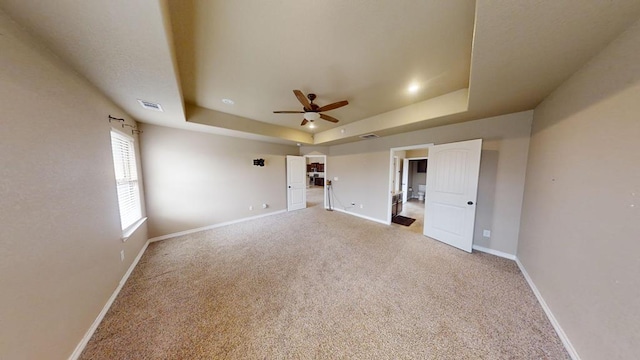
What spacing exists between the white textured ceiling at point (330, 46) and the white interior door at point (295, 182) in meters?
2.84

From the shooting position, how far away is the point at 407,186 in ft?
23.5

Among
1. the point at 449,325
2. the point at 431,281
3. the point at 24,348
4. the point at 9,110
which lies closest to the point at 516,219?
the point at 431,281

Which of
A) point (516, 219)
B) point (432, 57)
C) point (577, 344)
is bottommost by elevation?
point (577, 344)

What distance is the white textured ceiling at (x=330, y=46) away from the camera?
3.49 ft

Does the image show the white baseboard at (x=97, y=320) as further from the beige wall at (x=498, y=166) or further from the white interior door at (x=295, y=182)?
the beige wall at (x=498, y=166)

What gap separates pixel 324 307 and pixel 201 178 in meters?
3.75

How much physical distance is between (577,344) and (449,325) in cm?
83

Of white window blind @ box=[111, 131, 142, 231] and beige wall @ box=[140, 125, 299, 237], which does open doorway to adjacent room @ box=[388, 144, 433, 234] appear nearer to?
beige wall @ box=[140, 125, 299, 237]

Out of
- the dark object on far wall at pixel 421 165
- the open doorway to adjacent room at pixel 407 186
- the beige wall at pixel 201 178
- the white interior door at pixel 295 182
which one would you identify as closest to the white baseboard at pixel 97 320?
the beige wall at pixel 201 178

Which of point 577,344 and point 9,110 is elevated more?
point 9,110

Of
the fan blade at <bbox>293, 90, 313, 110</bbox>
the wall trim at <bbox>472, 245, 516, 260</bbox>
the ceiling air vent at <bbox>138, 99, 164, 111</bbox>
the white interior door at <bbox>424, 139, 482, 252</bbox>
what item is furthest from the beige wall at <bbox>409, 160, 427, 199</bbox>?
the ceiling air vent at <bbox>138, 99, 164, 111</bbox>

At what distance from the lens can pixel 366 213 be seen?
4859 mm

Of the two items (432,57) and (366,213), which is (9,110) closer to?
(432,57)

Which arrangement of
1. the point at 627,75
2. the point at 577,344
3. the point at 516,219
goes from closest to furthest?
the point at 627,75, the point at 577,344, the point at 516,219
